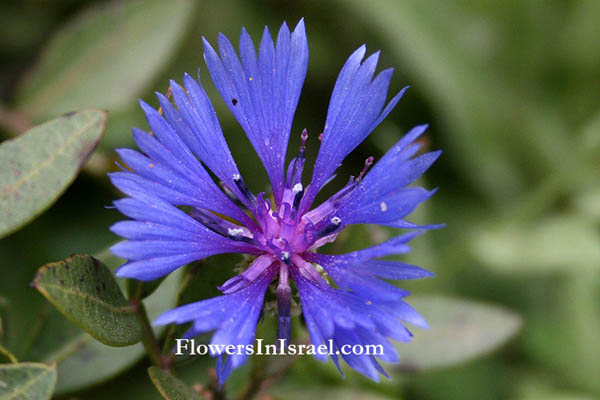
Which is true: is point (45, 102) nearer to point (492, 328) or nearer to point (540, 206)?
point (492, 328)

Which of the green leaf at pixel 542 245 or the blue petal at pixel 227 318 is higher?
the blue petal at pixel 227 318

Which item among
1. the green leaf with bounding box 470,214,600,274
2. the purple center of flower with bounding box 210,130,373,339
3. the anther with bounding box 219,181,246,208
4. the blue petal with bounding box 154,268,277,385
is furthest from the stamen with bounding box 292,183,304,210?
the green leaf with bounding box 470,214,600,274

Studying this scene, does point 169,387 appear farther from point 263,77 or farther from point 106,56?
point 106,56

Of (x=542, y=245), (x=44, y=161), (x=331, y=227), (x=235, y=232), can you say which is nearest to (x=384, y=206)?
(x=331, y=227)

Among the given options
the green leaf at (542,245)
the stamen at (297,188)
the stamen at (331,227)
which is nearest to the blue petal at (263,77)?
the stamen at (297,188)

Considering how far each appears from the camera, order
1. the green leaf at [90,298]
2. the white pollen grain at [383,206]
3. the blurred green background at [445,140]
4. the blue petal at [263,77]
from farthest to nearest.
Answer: the blurred green background at [445,140], the blue petal at [263,77], the white pollen grain at [383,206], the green leaf at [90,298]

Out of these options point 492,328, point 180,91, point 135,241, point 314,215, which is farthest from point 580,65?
point 135,241

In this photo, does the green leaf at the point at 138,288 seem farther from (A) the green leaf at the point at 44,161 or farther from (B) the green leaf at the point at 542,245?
(B) the green leaf at the point at 542,245
